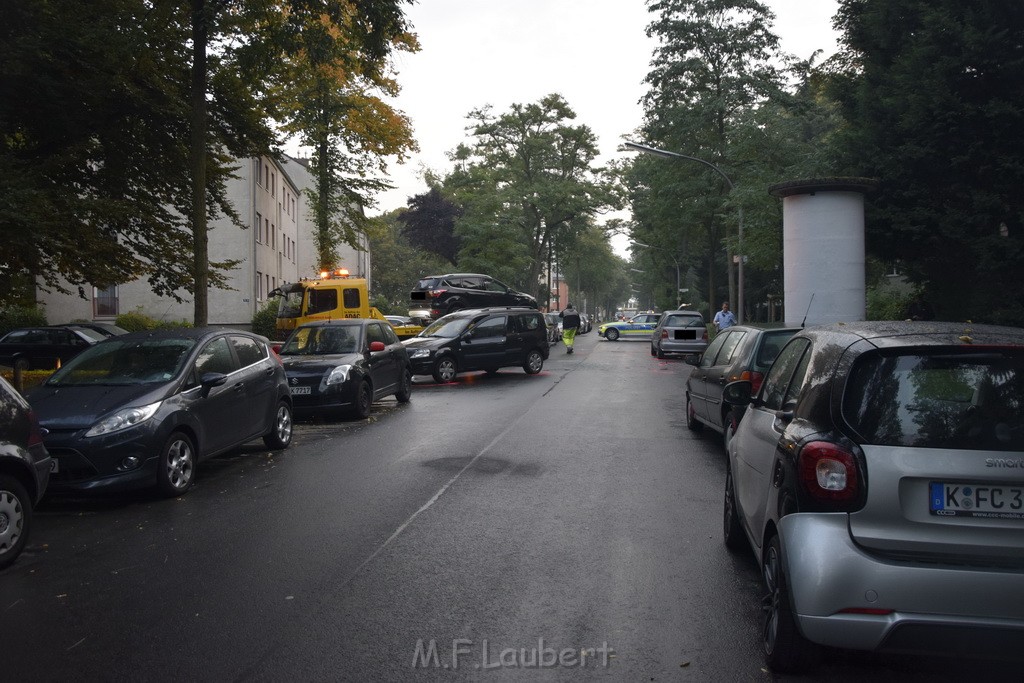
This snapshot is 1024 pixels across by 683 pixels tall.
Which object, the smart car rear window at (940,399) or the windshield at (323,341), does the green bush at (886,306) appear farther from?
the smart car rear window at (940,399)

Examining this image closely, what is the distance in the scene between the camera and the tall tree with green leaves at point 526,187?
200 ft

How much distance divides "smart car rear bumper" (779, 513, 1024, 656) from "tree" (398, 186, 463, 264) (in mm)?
64278

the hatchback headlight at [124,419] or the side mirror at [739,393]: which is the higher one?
the side mirror at [739,393]

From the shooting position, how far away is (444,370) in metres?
21.9

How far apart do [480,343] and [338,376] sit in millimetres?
8652

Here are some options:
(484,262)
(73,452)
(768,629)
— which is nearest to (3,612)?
(73,452)

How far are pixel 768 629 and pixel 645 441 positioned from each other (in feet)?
25.0

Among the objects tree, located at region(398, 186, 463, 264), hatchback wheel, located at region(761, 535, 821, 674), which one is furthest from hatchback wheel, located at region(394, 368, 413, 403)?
tree, located at region(398, 186, 463, 264)

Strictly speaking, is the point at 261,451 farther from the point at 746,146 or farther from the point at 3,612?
Result: the point at 746,146

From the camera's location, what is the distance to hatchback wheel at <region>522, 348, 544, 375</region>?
955 inches

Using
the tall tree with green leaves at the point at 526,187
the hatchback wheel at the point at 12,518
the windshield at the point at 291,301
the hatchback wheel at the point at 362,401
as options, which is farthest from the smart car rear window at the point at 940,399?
the tall tree with green leaves at the point at 526,187

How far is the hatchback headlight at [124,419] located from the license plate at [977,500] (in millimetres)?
6689

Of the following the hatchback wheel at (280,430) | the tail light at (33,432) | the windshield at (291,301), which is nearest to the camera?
the tail light at (33,432)

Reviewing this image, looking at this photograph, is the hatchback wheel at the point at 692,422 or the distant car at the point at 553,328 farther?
the distant car at the point at 553,328
